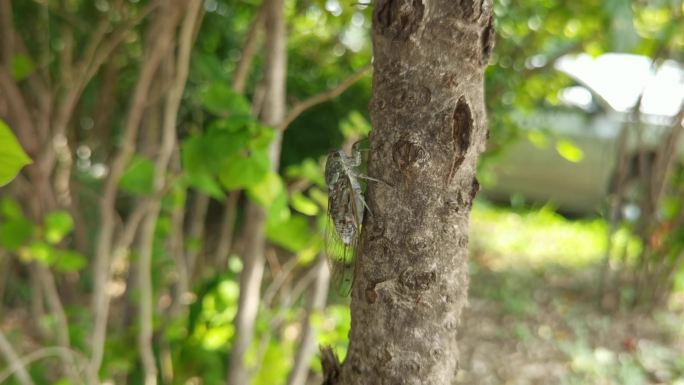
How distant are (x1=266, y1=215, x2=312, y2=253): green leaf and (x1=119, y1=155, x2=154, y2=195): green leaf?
24cm

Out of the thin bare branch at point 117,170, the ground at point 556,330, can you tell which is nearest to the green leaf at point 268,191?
the thin bare branch at point 117,170

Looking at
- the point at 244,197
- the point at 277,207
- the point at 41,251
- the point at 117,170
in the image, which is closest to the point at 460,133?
the point at 277,207

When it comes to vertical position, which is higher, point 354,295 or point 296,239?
point 354,295

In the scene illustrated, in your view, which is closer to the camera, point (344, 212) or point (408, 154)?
point (408, 154)

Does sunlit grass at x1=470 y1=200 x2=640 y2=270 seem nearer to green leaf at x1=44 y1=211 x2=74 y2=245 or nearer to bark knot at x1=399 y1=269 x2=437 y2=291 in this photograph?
green leaf at x1=44 y1=211 x2=74 y2=245

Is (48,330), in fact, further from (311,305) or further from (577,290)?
(577,290)

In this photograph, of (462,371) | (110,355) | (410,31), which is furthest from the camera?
(462,371)

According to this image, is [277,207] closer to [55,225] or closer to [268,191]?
[268,191]

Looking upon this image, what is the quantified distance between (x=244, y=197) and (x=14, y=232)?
1.08m

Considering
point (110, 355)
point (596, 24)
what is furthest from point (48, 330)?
point (596, 24)

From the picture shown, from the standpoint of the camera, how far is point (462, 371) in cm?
225

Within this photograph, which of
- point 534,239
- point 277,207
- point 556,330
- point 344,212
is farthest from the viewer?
point 534,239

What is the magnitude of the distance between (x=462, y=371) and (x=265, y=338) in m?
1.11

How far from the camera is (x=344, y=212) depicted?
0.67 m
